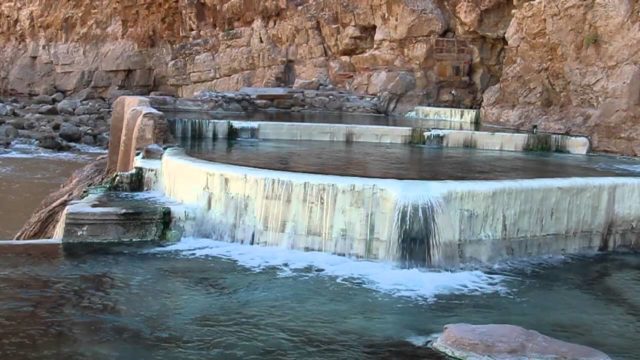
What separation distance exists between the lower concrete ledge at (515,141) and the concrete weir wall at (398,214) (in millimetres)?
3956

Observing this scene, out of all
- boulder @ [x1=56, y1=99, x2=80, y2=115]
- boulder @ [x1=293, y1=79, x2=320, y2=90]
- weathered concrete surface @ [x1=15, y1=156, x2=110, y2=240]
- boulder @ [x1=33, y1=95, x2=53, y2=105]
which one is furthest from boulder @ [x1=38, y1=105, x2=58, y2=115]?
weathered concrete surface @ [x1=15, y1=156, x2=110, y2=240]

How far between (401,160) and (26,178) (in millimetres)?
10702

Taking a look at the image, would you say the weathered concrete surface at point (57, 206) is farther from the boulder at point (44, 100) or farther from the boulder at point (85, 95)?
the boulder at point (85, 95)

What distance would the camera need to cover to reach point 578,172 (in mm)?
9352

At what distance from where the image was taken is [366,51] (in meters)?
22.3

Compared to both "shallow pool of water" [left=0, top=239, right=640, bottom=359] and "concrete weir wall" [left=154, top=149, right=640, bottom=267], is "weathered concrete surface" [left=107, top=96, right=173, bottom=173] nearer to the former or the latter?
"concrete weir wall" [left=154, top=149, right=640, bottom=267]

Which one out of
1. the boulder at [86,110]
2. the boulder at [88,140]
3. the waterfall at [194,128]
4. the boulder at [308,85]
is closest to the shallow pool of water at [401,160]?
the waterfall at [194,128]

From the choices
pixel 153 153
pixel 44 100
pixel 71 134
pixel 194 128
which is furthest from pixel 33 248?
pixel 44 100

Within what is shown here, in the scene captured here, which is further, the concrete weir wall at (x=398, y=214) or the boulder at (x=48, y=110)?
the boulder at (x=48, y=110)

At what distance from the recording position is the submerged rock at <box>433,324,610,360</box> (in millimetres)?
4684

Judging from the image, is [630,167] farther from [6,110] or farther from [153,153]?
[6,110]

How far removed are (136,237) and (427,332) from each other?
3.33 m

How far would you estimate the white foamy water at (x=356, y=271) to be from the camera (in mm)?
6355

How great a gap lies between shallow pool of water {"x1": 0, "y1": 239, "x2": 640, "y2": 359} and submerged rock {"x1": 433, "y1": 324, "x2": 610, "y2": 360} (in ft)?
0.62
